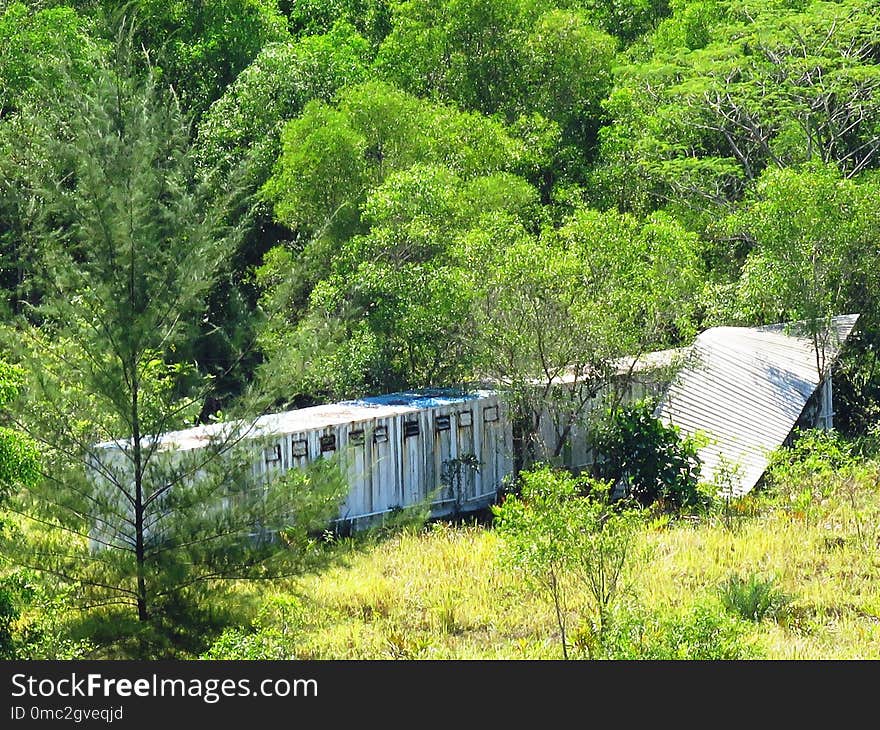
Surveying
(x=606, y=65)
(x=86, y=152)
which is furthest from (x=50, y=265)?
(x=606, y=65)

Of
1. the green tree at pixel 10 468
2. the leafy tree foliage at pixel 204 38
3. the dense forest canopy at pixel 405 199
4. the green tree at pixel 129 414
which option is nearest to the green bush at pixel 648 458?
the dense forest canopy at pixel 405 199

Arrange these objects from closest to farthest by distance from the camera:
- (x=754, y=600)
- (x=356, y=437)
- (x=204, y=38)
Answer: (x=754, y=600) → (x=356, y=437) → (x=204, y=38)

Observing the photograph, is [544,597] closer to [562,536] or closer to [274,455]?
[562,536]

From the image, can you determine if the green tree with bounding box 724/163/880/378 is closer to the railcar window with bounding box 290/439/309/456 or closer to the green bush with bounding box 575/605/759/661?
the railcar window with bounding box 290/439/309/456

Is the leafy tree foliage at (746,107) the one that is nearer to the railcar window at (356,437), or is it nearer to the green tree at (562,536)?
the railcar window at (356,437)

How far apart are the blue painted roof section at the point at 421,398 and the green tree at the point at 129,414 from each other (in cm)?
549

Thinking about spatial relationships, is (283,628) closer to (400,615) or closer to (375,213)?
(400,615)

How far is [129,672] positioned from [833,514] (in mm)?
10556

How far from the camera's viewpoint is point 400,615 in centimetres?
1338

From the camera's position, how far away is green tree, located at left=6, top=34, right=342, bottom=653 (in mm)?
11852

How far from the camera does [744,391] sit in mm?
20500

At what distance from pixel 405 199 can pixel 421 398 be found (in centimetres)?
380

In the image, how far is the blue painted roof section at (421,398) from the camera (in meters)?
18.4

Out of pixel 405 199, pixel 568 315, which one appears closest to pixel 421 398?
pixel 568 315
